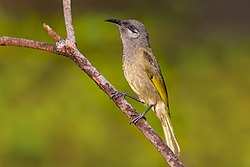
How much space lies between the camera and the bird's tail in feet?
8.88

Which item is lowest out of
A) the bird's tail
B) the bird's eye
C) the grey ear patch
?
the bird's tail

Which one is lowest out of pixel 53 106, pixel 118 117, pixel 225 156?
pixel 225 156

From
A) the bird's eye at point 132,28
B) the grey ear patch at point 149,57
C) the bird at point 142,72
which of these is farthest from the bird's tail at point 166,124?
the bird's eye at point 132,28

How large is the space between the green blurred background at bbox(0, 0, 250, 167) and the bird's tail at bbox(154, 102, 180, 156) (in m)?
1.63

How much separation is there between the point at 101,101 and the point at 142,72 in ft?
6.73

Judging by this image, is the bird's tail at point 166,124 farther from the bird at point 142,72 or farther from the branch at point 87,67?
the branch at point 87,67

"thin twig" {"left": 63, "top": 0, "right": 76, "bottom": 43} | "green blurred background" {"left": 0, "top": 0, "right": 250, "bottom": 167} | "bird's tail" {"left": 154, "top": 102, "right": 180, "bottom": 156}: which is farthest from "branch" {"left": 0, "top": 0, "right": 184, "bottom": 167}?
"green blurred background" {"left": 0, "top": 0, "right": 250, "bottom": 167}

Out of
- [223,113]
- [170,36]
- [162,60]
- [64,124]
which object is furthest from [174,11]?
[64,124]

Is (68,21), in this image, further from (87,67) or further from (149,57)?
(149,57)

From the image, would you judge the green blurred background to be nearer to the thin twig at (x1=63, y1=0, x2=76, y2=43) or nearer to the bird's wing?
the bird's wing

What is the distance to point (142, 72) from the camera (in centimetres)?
277

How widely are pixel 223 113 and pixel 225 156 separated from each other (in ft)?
1.22

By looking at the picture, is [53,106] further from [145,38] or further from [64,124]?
[145,38]

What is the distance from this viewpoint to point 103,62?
4.94 meters
